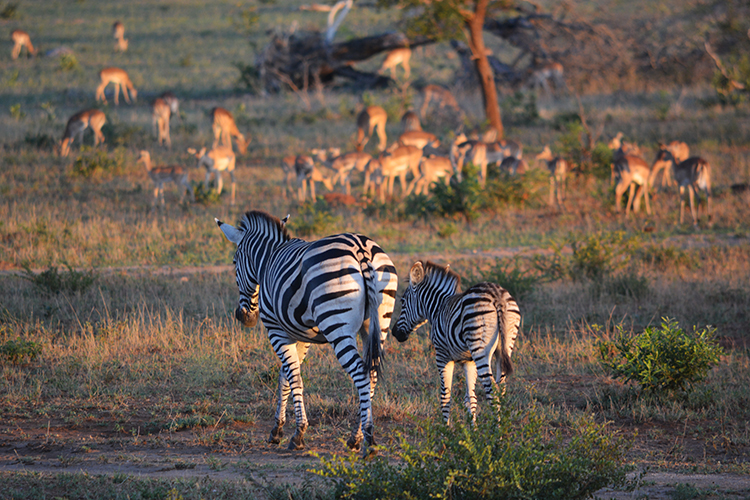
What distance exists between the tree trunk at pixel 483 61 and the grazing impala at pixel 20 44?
24.7 meters

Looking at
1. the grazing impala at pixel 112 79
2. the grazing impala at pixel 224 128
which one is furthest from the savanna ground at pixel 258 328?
the grazing impala at pixel 112 79

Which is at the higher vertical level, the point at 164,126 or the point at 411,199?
the point at 164,126

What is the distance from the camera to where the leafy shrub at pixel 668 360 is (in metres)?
6.55

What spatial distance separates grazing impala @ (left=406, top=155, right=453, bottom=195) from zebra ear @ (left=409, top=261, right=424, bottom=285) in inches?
403

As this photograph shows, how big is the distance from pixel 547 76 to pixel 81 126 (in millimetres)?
20164

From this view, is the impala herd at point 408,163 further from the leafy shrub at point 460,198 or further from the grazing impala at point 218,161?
the leafy shrub at point 460,198

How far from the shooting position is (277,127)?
23.9 m

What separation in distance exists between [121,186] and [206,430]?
11.9m

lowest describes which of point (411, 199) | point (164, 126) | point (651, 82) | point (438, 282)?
point (438, 282)

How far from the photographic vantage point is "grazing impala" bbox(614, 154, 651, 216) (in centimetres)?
1455

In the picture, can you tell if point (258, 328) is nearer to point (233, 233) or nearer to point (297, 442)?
point (233, 233)

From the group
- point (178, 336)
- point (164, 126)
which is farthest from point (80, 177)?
point (178, 336)

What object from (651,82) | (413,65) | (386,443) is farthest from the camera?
(413,65)

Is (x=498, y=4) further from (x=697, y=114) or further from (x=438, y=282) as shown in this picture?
(x=438, y=282)
